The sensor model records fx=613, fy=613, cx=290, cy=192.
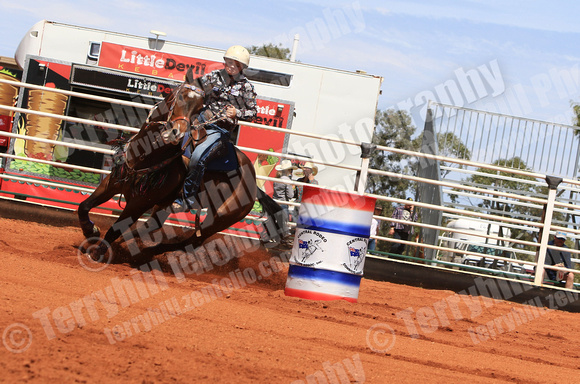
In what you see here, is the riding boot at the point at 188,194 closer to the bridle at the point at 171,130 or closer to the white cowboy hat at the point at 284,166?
the bridle at the point at 171,130

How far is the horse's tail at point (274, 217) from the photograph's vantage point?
7.49 meters

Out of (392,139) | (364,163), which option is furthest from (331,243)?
(392,139)

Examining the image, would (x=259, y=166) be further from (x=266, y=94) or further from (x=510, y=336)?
(x=510, y=336)

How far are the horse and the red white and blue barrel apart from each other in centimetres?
95

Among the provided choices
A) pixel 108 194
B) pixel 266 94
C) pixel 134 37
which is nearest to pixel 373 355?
pixel 108 194

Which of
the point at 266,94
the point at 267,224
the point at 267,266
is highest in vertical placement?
the point at 266,94

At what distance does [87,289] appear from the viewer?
15.6 feet

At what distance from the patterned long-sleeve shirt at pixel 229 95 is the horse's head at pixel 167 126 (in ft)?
2.15

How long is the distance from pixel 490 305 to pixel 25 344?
19.6 ft

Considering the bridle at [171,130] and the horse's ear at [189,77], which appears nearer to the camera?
the bridle at [171,130]

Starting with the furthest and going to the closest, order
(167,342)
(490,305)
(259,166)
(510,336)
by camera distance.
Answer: (259,166) < (490,305) < (510,336) < (167,342)

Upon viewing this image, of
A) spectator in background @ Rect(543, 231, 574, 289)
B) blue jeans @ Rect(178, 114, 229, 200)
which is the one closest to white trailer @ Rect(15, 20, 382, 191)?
spectator in background @ Rect(543, 231, 574, 289)

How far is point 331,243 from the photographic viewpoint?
6035mm

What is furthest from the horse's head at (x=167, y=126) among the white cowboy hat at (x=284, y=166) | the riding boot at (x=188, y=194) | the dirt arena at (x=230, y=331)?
the white cowboy hat at (x=284, y=166)
